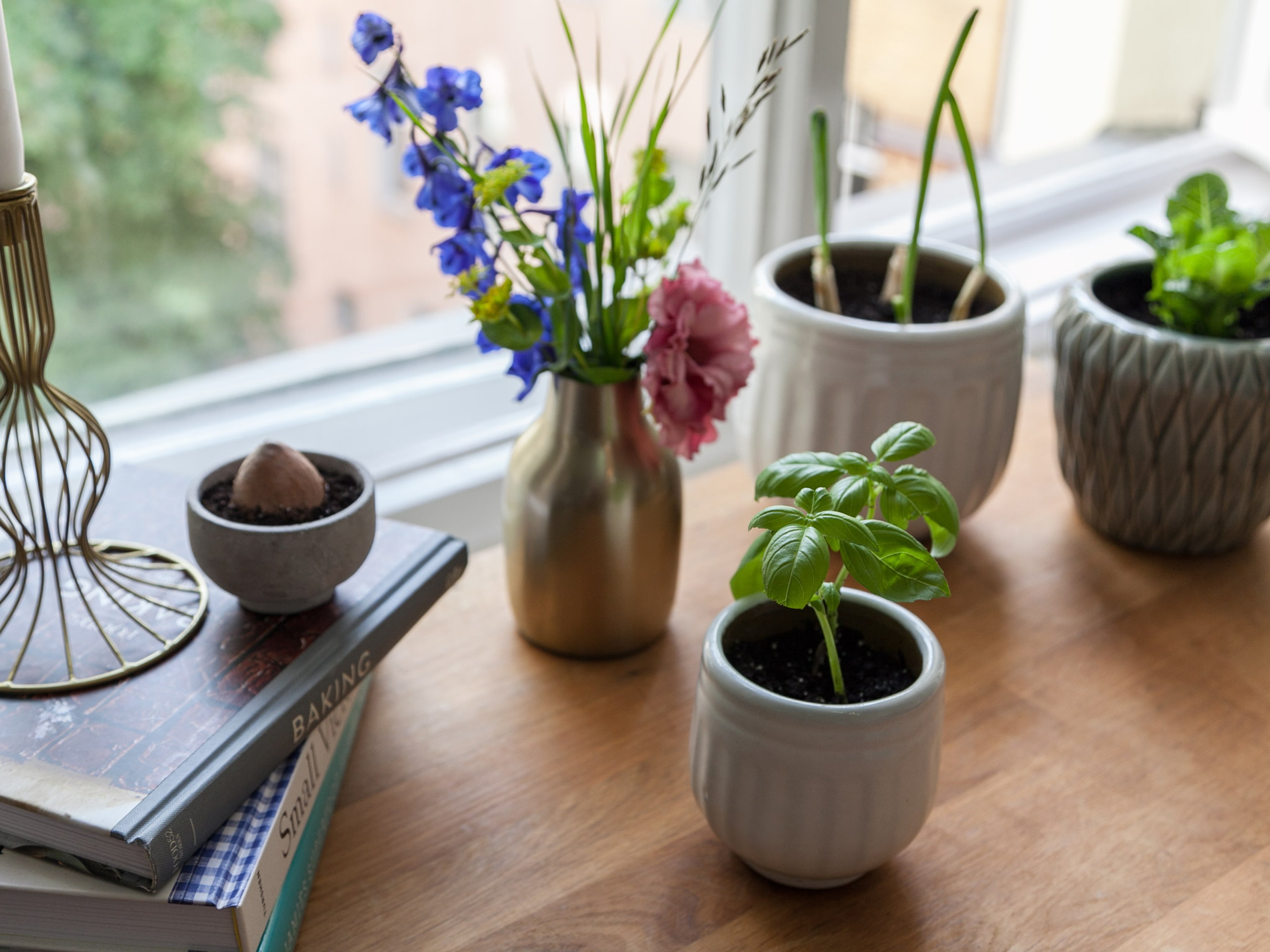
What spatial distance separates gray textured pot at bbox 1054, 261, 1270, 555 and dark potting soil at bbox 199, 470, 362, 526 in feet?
1.79

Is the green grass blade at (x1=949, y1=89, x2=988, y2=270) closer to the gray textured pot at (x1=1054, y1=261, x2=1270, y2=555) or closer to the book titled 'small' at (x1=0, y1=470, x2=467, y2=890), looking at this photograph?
the gray textured pot at (x1=1054, y1=261, x2=1270, y2=555)

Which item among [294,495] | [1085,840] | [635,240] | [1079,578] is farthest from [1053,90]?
[294,495]

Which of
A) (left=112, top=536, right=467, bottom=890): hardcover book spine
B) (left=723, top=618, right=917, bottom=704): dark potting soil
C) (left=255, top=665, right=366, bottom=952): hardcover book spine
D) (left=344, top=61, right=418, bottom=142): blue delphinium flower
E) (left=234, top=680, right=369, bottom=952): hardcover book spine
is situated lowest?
(left=255, top=665, right=366, bottom=952): hardcover book spine

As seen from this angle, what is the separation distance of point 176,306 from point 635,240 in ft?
2.13

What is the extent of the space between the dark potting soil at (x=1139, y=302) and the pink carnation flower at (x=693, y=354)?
396mm

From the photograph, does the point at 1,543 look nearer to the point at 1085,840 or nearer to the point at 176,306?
the point at 176,306

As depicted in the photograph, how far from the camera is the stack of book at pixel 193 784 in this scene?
0.56 meters

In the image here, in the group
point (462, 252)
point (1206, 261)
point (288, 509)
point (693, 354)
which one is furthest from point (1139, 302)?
point (288, 509)

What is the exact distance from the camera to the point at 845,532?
1.85 feet

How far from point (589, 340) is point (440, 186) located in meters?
→ 0.13

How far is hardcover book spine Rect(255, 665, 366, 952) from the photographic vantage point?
23.5 inches

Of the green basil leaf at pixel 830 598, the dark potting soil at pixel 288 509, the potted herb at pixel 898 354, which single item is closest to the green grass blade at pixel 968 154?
the potted herb at pixel 898 354

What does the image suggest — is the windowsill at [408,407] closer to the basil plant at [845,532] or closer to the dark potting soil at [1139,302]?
the dark potting soil at [1139,302]

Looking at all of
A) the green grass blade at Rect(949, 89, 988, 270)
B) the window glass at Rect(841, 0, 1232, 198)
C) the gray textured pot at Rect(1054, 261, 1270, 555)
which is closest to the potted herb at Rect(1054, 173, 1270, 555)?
the gray textured pot at Rect(1054, 261, 1270, 555)
